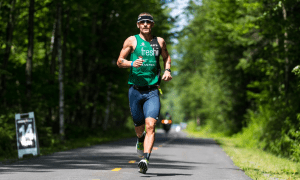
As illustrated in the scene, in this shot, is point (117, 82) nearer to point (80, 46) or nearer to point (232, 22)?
point (80, 46)

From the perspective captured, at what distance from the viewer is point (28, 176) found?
7879mm

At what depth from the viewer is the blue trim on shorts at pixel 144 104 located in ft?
25.0

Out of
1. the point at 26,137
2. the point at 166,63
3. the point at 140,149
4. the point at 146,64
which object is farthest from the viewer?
the point at 26,137

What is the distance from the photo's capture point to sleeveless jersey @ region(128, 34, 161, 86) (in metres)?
7.61

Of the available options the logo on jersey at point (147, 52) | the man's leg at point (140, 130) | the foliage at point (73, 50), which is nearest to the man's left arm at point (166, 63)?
the logo on jersey at point (147, 52)

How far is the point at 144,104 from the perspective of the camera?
25.4 feet

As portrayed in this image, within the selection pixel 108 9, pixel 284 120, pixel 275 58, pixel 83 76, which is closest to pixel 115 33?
pixel 108 9

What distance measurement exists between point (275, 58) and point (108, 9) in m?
11.0

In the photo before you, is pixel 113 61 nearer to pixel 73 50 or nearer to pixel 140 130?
pixel 73 50

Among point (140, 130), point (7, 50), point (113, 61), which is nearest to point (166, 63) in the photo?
point (140, 130)

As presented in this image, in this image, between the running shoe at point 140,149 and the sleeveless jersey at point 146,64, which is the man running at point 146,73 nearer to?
the sleeveless jersey at point 146,64

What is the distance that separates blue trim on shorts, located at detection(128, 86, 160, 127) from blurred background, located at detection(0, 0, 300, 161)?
5441 millimetres

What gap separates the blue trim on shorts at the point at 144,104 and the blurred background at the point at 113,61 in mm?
5441

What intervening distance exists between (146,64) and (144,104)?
66cm
